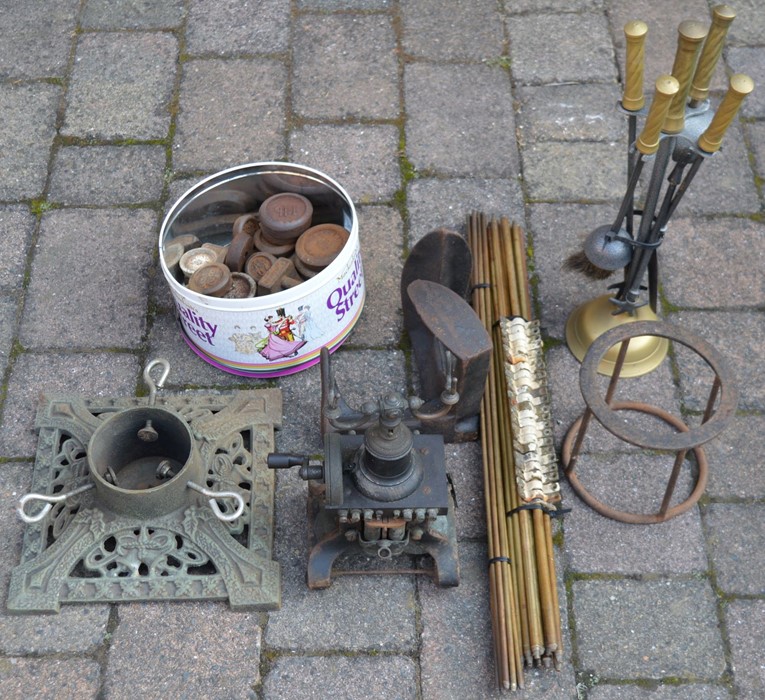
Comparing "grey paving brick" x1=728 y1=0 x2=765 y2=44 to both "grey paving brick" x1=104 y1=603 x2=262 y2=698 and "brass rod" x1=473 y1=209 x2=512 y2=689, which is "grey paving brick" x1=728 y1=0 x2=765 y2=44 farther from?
"grey paving brick" x1=104 y1=603 x2=262 y2=698

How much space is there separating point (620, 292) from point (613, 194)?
1.96 feet

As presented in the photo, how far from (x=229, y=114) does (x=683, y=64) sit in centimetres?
178

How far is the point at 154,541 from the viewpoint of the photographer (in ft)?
8.16

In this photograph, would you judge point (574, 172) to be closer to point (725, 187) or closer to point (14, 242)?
point (725, 187)

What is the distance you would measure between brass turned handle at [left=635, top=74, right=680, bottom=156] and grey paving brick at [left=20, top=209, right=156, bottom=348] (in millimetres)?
1603

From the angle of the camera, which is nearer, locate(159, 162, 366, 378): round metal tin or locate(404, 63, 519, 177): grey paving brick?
locate(159, 162, 366, 378): round metal tin

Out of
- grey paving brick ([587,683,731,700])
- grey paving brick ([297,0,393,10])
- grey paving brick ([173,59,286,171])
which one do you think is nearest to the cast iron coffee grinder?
grey paving brick ([587,683,731,700])

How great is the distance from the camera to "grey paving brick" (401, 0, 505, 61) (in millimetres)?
3625

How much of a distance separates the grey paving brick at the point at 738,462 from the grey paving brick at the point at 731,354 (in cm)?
7

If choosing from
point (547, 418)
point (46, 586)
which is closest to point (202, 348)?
point (46, 586)

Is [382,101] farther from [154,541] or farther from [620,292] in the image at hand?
[154,541]

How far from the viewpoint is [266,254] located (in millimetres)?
2852

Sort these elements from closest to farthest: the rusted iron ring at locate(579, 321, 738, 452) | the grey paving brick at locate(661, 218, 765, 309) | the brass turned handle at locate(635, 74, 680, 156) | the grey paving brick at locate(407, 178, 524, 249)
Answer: the brass turned handle at locate(635, 74, 680, 156) < the rusted iron ring at locate(579, 321, 738, 452) < the grey paving brick at locate(661, 218, 765, 309) < the grey paving brick at locate(407, 178, 524, 249)

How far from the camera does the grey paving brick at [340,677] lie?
240 cm
